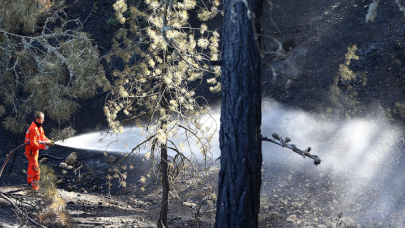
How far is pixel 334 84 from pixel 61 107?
28.1 ft

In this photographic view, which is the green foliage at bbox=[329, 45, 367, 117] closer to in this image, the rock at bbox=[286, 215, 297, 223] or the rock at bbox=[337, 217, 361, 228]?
the rock at bbox=[337, 217, 361, 228]

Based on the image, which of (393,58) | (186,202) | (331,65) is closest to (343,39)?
(331,65)

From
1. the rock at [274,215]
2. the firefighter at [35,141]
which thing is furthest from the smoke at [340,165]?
the firefighter at [35,141]

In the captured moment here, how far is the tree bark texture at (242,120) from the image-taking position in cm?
286

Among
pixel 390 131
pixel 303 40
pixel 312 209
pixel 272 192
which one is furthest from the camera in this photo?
pixel 303 40

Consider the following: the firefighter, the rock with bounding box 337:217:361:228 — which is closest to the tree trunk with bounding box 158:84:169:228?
the firefighter

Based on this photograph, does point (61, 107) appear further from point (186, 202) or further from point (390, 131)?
point (390, 131)

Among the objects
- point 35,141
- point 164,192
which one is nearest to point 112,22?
point 35,141

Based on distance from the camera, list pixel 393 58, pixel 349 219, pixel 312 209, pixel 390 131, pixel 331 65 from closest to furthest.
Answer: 1. pixel 349 219
2. pixel 312 209
3. pixel 390 131
4. pixel 393 58
5. pixel 331 65

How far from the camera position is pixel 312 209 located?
6.10 meters

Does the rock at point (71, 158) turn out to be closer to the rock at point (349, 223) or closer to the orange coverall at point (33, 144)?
the orange coverall at point (33, 144)

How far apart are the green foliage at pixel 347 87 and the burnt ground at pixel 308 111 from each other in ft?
0.25

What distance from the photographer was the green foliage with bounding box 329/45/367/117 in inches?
359

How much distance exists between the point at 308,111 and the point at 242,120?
24.5 feet
